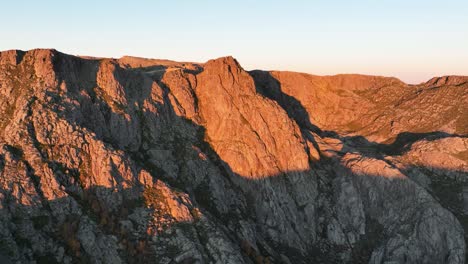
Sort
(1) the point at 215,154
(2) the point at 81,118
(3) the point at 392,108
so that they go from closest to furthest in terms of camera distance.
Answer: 1. (2) the point at 81,118
2. (1) the point at 215,154
3. (3) the point at 392,108

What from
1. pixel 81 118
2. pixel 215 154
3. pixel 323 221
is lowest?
pixel 323 221

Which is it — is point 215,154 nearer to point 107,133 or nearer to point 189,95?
point 189,95

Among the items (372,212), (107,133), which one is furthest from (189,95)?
(372,212)

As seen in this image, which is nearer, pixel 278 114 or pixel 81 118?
pixel 81 118

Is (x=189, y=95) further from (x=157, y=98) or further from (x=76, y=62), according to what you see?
(x=76, y=62)

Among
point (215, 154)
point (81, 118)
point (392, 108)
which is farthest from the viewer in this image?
point (392, 108)

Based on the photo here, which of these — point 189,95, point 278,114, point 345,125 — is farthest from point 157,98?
point 345,125

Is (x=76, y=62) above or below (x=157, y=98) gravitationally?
above
